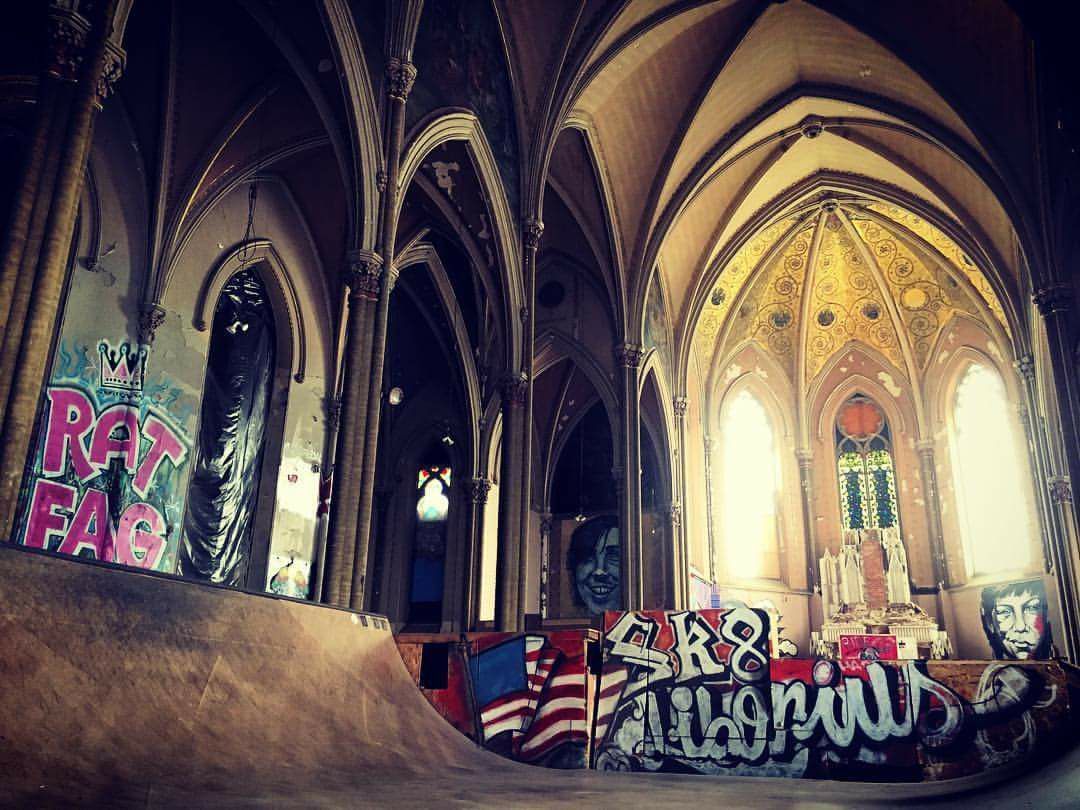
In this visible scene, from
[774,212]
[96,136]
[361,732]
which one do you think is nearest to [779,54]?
[774,212]

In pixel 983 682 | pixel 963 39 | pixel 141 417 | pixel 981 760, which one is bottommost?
pixel 981 760

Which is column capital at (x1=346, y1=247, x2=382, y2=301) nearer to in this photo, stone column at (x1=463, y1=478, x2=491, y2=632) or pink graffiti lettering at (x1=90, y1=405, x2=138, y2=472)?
pink graffiti lettering at (x1=90, y1=405, x2=138, y2=472)

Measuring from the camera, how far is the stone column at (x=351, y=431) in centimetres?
807

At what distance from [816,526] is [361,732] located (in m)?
19.1

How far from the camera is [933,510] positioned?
2170 centimetres

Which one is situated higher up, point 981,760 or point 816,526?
point 816,526

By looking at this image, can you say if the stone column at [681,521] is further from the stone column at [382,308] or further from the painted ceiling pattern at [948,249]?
the stone column at [382,308]

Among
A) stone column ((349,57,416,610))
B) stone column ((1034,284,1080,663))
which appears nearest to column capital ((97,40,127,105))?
stone column ((349,57,416,610))

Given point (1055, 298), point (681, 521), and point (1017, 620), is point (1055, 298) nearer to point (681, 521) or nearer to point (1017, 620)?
point (1017, 620)

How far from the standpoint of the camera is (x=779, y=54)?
15.9 metres

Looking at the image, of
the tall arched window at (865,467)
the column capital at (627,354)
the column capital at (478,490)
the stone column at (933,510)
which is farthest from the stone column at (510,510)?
the stone column at (933,510)

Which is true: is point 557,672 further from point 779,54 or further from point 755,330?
point 755,330

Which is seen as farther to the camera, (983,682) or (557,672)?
(557,672)

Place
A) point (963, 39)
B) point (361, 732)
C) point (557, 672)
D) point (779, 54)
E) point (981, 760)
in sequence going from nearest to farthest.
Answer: point (361, 732) → point (981, 760) → point (557, 672) → point (963, 39) → point (779, 54)
